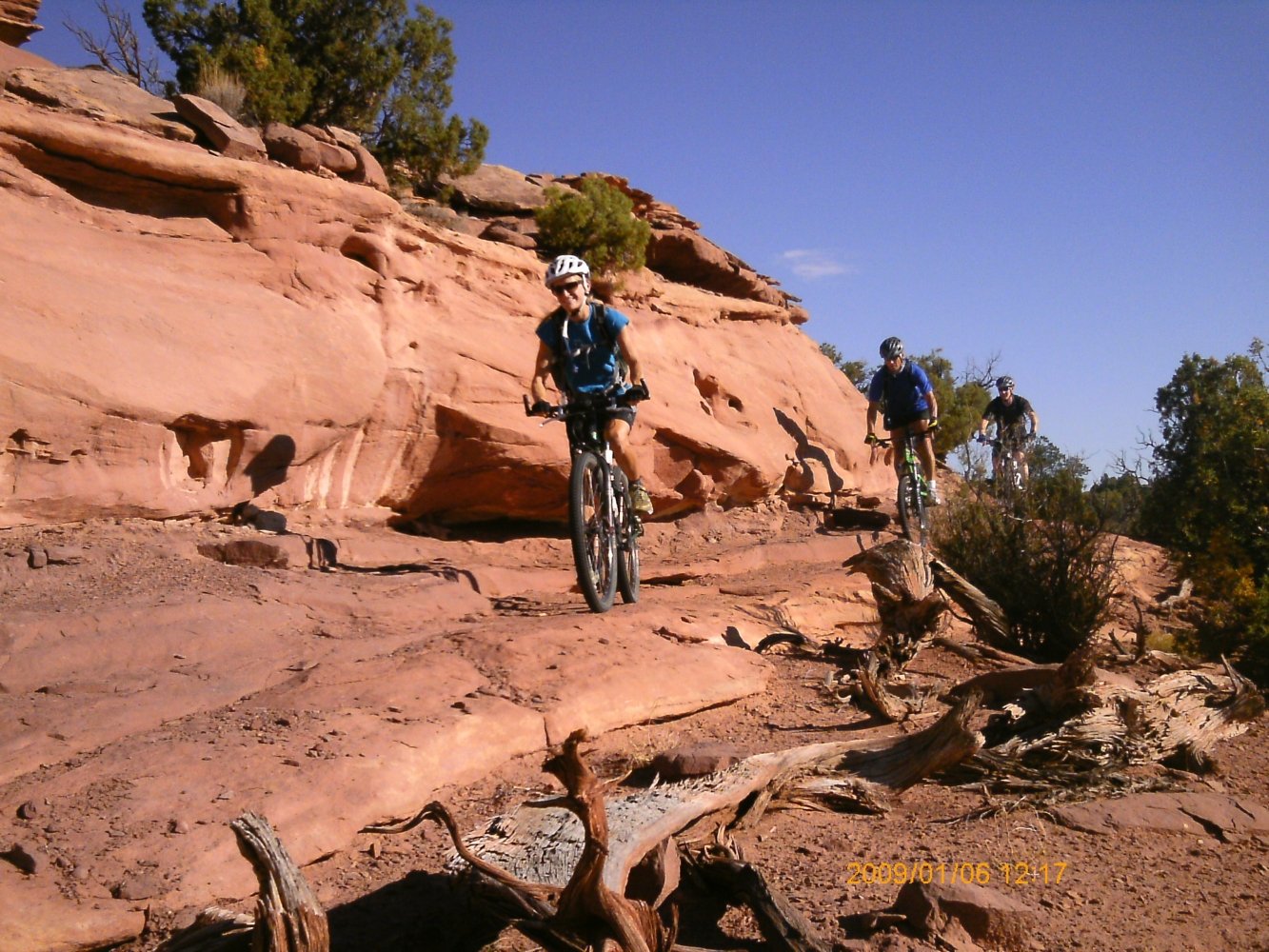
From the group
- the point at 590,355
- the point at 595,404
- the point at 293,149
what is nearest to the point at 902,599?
the point at 595,404

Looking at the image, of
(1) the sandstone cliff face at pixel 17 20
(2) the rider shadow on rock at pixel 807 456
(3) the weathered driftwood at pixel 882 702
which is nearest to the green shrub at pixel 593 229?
(2) the rider shadow on rock at pixel 807 456

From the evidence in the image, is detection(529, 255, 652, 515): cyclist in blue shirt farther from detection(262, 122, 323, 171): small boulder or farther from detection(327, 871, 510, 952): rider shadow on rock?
detection(327, 871, 510, 952): rider shadow on rock

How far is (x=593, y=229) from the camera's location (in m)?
11.2

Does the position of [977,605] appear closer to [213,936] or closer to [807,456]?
[807,456]

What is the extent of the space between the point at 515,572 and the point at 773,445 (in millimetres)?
5397

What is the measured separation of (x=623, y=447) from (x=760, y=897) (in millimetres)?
4026

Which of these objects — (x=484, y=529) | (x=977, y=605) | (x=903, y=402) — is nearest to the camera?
(x=977, y=605)

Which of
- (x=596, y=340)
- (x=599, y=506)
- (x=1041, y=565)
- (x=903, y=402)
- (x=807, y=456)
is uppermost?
(x=903, y=402)

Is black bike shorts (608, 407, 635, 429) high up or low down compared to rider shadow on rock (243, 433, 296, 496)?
up

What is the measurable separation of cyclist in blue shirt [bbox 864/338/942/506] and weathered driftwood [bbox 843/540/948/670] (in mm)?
2611

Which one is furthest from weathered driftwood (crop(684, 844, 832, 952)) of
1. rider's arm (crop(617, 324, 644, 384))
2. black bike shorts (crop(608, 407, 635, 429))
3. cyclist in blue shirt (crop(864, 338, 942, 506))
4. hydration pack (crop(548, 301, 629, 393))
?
cyclist in blue shirt (crop(864, 338, 942, 506))

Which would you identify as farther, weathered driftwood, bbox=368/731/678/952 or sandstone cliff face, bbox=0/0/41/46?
sandstone cliff face, bbox=0/0/41/46

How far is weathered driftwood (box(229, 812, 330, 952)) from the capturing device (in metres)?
2.41

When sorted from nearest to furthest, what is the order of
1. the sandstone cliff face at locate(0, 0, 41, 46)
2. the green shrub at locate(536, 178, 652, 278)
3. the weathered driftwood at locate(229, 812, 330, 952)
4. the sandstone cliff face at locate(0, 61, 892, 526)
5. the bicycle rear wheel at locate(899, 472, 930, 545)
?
1. the weathered driftwood at locate(229, 812, 330, 952)
2. the sandstone cliff face at locate(0, 61, 892, 526)
3. the bicycle rear wheel at locate(899, 472, 930, 545)
4. the sandstone cliff face at locate(0, 0, 41, 46)
5. the green shrub at locate(536, 178, 652, 278)
